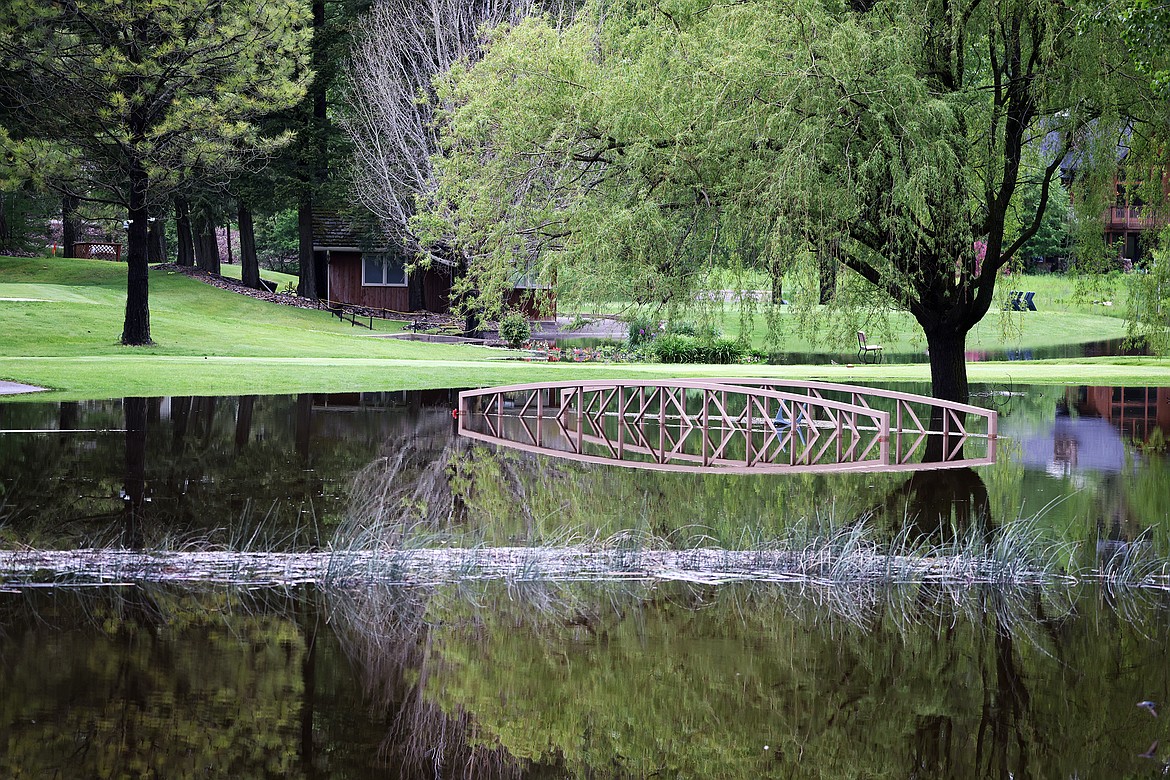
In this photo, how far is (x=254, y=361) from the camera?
35531 millimetres

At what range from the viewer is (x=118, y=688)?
814 cm

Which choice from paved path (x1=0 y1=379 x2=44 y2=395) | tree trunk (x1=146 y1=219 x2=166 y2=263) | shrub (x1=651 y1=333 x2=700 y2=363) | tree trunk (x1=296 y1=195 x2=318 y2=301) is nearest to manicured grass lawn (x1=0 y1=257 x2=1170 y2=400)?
paved path (x1=0 y1=379 x2=44 y2=395)

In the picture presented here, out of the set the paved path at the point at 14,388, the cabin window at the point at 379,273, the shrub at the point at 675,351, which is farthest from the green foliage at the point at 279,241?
the paved path at the point at 14,388

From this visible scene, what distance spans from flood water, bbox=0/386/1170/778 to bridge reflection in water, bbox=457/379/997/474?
3.18 metres

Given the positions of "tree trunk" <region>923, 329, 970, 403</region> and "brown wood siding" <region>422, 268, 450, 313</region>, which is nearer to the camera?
"tree trunk" <region>923, 329, 970, 403</region>

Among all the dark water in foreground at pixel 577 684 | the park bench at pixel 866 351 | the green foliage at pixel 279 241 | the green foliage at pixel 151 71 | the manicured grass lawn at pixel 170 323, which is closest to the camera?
the dark water in foreground at pixel 577 684

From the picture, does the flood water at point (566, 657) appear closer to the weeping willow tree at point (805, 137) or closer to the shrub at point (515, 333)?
the weeping willow tree at point (805, 137)

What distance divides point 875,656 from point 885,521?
18.2ft

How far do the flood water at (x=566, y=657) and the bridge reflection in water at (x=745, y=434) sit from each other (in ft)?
10.4

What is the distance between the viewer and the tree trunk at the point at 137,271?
3775cm

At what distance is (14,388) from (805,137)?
1806 centimetres

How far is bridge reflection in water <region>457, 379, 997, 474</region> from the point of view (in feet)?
63.9

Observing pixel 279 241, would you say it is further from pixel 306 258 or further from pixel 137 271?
pixel 137 271

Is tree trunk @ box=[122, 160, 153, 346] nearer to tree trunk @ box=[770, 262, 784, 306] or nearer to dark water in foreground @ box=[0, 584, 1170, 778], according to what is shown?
tree trunk @ box=[770, 262, 784, 306]
